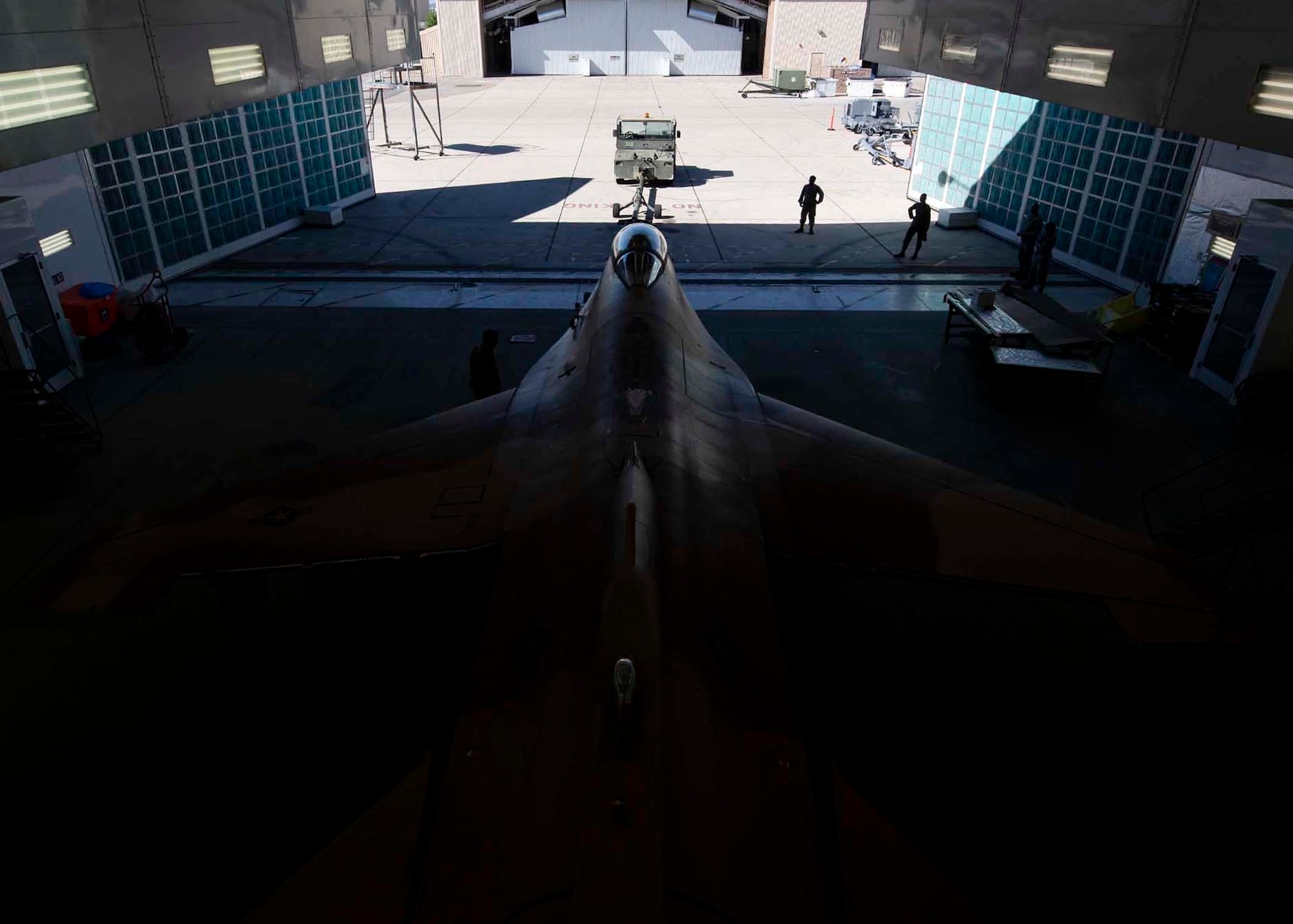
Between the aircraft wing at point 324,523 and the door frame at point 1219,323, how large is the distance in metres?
14.3

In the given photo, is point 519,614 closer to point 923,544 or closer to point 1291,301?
point 923,544

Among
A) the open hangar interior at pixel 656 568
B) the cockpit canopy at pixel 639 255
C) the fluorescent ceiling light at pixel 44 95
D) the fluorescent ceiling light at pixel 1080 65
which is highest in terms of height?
the fluorescent ceiling light at pixel 1080 65

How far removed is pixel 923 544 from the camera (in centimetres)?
828

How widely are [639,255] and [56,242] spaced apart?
14.4 m

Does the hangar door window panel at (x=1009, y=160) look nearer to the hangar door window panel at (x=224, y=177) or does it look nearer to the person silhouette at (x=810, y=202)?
the person silhouette at (x=810, y=202)

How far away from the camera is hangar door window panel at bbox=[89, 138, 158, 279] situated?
18.9m

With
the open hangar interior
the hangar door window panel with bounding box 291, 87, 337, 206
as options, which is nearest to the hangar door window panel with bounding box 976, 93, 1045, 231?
the open hangar interior

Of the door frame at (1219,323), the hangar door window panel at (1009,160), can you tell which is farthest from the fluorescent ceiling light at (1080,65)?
the hangar door window panel at (1009,160)

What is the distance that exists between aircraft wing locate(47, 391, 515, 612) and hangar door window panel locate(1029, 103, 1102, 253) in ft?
69.0

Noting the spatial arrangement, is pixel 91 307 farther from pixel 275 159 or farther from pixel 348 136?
pixel 348 136

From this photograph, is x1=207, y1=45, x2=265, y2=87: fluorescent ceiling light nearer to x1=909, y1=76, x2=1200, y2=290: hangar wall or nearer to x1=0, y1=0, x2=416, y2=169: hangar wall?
x1=0, y1=0, x2=416, y2=169: hangar wall

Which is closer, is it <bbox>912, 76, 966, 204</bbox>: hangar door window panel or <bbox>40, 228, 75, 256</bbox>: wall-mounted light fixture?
<bbox>40, 228, 75, 256</bbox>: wall-mounted light fixture

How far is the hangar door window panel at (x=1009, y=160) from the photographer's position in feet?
81.1

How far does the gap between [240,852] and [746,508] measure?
5.76 meters
